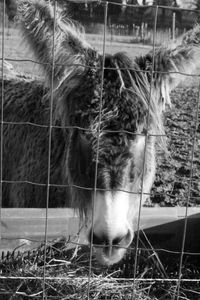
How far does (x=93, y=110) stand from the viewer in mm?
2539

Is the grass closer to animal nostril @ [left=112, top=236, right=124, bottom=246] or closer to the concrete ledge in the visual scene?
the concrete ledge

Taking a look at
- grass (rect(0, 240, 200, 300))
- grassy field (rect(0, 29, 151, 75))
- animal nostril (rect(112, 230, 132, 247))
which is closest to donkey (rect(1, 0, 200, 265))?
animal nostril (rect(112, 230, 132, 247))

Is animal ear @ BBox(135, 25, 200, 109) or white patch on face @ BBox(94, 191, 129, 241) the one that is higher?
animal ear @ BBox(135, 25, 200, 109)

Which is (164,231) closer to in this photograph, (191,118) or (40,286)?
(40,286)

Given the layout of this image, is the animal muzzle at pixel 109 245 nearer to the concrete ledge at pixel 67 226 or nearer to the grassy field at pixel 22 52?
the concrete ledge at pixel 67 226

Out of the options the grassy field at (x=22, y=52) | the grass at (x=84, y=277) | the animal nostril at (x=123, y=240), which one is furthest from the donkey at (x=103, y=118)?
the grass at (x=84, y=277)

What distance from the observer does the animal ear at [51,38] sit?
259cm

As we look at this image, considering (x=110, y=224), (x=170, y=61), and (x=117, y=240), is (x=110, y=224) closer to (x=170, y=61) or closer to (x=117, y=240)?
(x=117, y=240)

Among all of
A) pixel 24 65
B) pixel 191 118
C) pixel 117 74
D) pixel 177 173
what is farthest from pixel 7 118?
pixel 24 65

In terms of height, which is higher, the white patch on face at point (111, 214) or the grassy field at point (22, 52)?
the grassy field at point (22, 52)

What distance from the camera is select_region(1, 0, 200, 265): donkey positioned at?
231 cm

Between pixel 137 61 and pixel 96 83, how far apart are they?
39 centimetres

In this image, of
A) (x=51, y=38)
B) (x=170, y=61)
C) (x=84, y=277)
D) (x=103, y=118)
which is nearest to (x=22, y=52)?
(x=51, y=38)

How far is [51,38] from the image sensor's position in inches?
105
